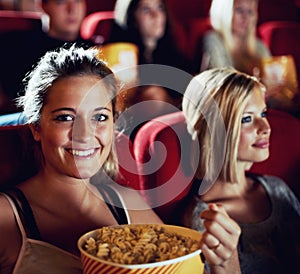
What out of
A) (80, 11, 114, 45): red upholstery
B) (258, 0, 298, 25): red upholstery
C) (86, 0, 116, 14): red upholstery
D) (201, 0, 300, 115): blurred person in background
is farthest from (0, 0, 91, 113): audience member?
(258, 0, 298, 25): red upholstery

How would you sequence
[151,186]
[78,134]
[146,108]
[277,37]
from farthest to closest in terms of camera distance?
1. [277,37]
2. [146,108]
3. [151,186]
4. [78,134]

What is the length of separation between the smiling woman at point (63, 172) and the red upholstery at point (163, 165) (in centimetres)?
10

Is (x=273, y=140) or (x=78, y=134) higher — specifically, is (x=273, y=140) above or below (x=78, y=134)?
below

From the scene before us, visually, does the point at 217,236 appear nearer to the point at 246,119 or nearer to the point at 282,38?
the point at 246,119

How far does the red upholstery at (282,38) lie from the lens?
8.91ft

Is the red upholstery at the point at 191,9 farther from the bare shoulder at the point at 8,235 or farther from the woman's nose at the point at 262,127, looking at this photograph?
the bare shoulder at the point at 8,235

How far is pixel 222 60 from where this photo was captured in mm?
2354

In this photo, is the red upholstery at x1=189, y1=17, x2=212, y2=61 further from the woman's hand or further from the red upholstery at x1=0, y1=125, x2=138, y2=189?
the woman's hand

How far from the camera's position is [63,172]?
92 centimetres

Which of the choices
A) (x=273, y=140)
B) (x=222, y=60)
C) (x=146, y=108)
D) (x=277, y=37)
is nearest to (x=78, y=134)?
(x=146, y=108)

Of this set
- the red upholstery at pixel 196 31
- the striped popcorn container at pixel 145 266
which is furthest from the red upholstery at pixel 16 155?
the red upholstery at pixel 196 31

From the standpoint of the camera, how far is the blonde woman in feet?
7.73

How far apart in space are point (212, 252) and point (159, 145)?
34 cm

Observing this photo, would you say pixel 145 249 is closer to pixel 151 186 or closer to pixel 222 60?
pixel 151 186
